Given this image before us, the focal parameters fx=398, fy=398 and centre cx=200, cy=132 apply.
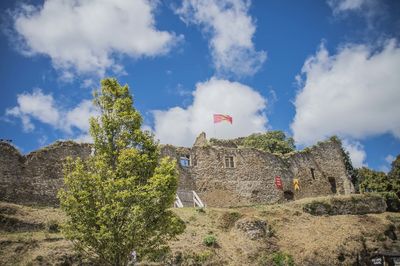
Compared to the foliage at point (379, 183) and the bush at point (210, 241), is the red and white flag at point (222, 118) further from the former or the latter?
the foliage at point (379, 183)

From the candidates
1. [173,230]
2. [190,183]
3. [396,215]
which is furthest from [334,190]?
[173,230]

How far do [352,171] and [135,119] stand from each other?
4345 cm

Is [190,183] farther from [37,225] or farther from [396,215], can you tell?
[396,215]

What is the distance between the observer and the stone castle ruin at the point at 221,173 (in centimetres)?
2706

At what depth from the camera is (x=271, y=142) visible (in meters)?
56.0

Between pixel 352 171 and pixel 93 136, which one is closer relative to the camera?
pixel 93 136

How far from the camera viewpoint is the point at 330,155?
140 feet

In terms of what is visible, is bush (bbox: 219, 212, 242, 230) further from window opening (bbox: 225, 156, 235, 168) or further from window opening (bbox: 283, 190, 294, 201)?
window opening (bbox: 283, 190, 294, 201)

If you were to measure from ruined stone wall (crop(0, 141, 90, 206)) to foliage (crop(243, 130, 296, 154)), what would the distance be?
30.9m

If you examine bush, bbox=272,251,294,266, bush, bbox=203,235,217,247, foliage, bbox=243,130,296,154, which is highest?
foliage, bbox=243,130,296,154

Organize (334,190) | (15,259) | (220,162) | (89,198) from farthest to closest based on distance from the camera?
(334,190)
(220,162)
(15,259)
(89,198)

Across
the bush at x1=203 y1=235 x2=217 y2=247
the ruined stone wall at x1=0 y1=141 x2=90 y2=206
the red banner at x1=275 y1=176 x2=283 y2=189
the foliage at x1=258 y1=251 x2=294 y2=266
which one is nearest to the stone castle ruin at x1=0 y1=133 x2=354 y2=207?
the ruined stone wall at x1=0 y1=141 x2=90 y2=206

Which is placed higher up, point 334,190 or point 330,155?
point 330,155

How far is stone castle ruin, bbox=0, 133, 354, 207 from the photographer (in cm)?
2706
